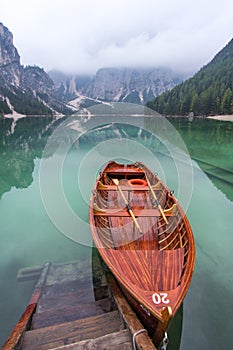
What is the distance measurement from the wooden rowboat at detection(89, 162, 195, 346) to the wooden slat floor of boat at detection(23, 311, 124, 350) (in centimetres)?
53

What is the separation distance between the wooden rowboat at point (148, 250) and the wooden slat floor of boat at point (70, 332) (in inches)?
20.9

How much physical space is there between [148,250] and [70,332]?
91.7 inches

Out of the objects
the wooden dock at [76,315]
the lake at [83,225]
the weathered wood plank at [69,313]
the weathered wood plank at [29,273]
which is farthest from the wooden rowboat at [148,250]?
the weathered wood plank at [29,273]

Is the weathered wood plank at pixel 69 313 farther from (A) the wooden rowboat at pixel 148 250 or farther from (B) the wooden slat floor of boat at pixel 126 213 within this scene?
(B) the wooden slat floor of boat at pixel 126 213

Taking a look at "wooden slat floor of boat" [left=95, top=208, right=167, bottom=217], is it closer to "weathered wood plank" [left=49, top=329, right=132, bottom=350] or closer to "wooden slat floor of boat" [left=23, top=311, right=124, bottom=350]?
"wooden slat floor of boat" [left=23, top=311, right=124, bottom=350]

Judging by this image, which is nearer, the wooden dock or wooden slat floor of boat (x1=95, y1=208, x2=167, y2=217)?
the wooden dock

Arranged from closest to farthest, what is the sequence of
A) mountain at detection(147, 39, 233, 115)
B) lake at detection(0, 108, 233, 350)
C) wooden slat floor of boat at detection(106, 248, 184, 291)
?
1. wooden slat floor of boat at detection(106, 248, 184, 291)
2. lake at detection(0, 108, 233, 350)
3. mountain at detection(147, 39, 233, 115)

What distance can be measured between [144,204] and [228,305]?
3.91 m

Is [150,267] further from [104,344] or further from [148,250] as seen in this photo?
[104,344]

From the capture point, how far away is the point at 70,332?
12.1ft

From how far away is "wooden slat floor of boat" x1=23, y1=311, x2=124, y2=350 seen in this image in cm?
350

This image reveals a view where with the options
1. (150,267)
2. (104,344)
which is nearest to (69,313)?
(104,344)

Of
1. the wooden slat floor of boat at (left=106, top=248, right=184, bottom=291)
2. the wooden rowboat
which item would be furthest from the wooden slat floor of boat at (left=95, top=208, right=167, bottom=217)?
the wooden slat floor of boat at (left=106, top=248, right=184, bottom=291)

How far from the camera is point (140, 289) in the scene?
371 cm
